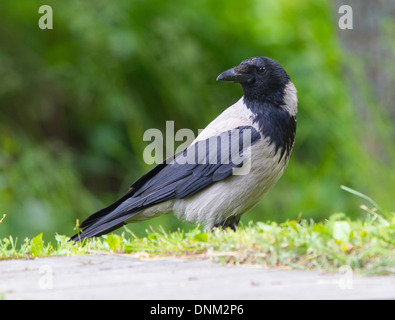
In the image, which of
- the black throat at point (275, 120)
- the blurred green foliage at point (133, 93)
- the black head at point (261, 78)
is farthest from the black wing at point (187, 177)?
the blurred green foliage at point (133, 93)

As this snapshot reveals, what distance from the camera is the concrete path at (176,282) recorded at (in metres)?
2.37

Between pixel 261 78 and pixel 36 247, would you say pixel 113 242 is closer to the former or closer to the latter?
pixel 36 247

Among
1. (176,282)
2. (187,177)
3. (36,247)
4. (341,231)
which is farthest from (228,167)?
(176,282)

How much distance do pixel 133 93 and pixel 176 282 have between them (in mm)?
6885

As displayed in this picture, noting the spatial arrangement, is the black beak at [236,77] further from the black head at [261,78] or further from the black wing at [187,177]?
the black wing at [187,177]

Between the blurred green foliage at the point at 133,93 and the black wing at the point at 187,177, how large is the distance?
111 inches

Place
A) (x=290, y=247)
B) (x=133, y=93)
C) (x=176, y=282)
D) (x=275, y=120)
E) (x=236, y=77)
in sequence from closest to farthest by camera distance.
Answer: (x=176, y=282)
(x=290, y=247)
(x=275, y=120)
(x=236, y=77)
(x=133, y=93)

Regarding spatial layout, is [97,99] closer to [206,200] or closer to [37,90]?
[37,90]

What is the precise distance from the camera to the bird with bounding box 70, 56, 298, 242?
467 cm

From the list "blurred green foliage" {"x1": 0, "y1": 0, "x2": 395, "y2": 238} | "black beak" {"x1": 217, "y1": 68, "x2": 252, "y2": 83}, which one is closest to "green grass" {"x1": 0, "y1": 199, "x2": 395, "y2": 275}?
"black beak" {"x1": 217, "y1": 68, "x2": 252, "y2": 83}

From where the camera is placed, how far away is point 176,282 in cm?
263

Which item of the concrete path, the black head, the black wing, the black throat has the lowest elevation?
the concrete path

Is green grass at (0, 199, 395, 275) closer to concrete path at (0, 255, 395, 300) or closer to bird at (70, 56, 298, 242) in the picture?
concrete path at (0, 255, 395, 300)

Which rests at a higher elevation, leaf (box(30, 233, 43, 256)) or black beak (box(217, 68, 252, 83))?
black beak (box(217, 68, 252, 83))
